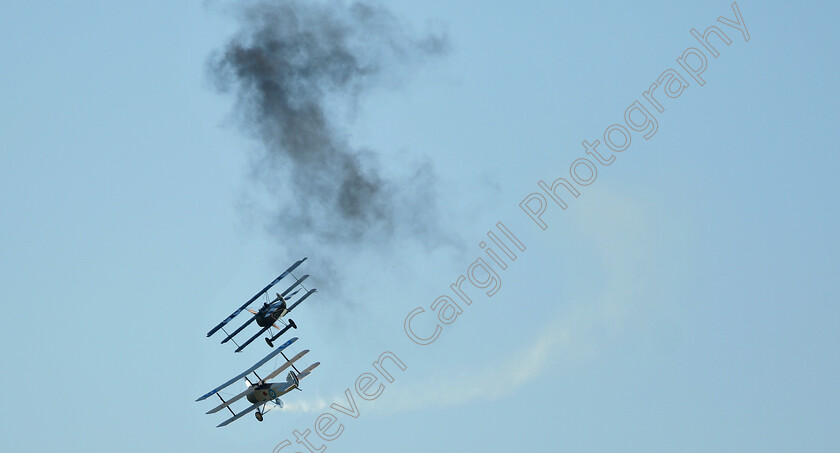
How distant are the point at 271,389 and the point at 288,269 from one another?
8.68 metres

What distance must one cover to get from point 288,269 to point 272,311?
5007 millimetres

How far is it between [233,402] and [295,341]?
6942 millimetres

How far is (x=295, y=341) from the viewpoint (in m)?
88.5

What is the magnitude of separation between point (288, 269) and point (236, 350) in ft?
25.4

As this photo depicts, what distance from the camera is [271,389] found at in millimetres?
89500

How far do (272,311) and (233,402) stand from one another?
27.7 ft

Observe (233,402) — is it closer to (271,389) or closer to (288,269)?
(271,389)

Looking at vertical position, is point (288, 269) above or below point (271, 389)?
above

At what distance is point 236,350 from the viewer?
86.4 meters

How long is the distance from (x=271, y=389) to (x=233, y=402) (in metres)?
3.33

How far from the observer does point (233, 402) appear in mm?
90750

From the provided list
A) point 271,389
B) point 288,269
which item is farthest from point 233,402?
point 288,269

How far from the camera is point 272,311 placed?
86938mm
